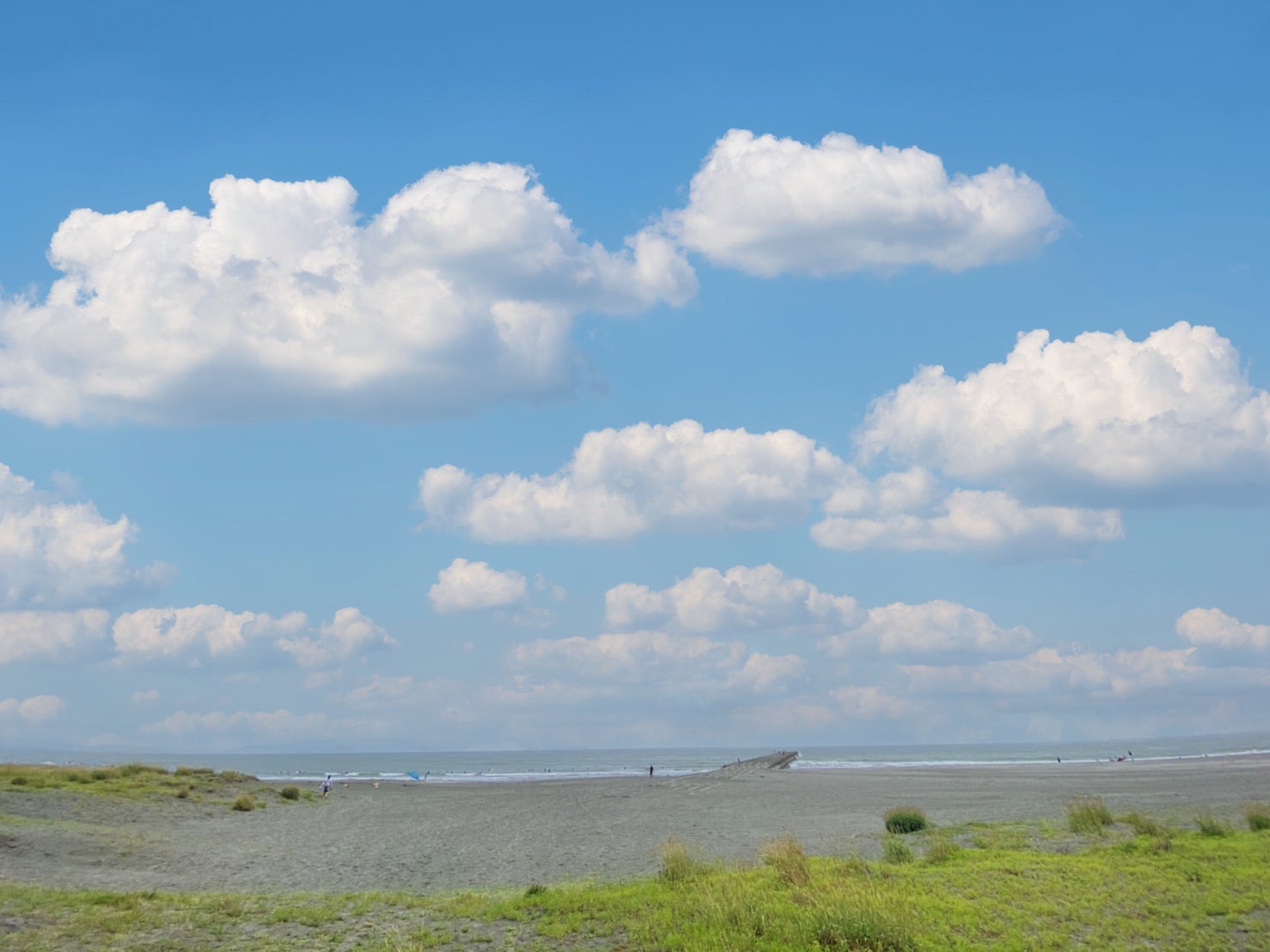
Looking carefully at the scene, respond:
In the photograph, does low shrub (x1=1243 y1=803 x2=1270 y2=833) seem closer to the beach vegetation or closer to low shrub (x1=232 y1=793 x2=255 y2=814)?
the beach vegetation

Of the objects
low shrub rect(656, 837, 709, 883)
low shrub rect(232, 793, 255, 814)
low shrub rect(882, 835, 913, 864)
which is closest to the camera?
low shrub rect(656, 837, 709, 883)

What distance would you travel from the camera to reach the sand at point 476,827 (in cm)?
2472

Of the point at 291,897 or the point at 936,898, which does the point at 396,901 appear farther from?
the point at 936,898

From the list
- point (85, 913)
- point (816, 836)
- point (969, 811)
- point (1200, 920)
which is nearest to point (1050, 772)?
point (969, 811)

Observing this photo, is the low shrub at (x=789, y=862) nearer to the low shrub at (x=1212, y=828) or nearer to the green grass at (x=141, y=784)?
the low shrub at (x=1212, y=828)

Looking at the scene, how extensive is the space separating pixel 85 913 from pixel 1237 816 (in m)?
34.1

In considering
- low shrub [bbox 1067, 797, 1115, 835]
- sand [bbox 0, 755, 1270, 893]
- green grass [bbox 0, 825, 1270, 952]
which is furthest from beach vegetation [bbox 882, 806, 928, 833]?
green grass [bbox 0, 825, 1270, 952]

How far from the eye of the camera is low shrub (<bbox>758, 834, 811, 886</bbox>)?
17875 mm

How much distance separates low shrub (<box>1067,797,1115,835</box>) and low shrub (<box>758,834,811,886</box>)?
1118 centimetres

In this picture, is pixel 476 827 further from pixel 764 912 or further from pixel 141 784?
pixel 764 912

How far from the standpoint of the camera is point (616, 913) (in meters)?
16.4

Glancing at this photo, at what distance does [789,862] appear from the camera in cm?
1862

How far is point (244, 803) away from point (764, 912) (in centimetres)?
4001

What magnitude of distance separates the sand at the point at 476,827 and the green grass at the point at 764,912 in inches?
167
